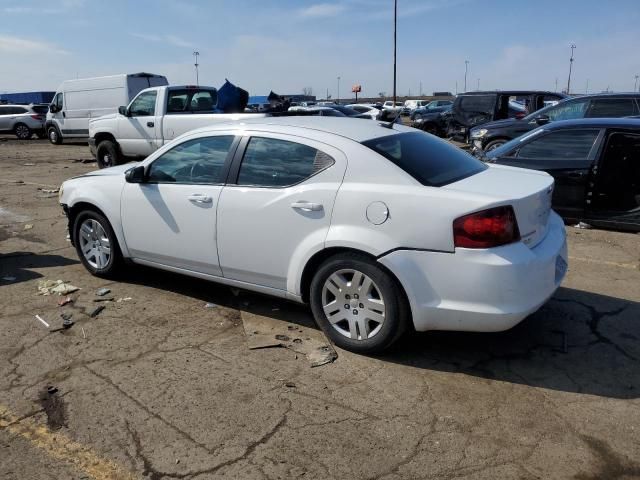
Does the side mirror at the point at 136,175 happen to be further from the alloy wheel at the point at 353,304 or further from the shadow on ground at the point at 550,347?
the alloy wheel at the point at 353,304

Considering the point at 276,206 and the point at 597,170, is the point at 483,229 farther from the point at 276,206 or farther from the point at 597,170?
the point at 597,170

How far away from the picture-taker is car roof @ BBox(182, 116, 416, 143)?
12.7 ft

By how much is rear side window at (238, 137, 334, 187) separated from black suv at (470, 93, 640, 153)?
7.49 m

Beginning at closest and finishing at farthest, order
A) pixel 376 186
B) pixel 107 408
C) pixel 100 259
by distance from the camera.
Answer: pixel 107 408, pixel 376 186, pixel 100 259

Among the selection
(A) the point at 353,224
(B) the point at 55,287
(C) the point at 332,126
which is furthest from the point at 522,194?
(B) the point at 55,287

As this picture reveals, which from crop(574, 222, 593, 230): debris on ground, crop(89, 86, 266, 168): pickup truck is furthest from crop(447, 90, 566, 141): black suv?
crop(574, 222, 593, 230): debris on ground

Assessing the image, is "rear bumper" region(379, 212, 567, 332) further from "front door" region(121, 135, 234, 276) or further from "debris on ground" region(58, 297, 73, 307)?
"debris on ground" region(58, 297, 73, 307)

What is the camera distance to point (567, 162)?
22.5ft

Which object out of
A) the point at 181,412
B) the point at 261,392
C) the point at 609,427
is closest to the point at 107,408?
the point at 181,412

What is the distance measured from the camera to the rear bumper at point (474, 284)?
316 cm

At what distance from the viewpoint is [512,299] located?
318cm

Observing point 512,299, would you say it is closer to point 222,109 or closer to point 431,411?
point 431,411

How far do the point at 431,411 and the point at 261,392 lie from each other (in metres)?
0.99

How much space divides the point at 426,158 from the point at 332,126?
742 millimetres
